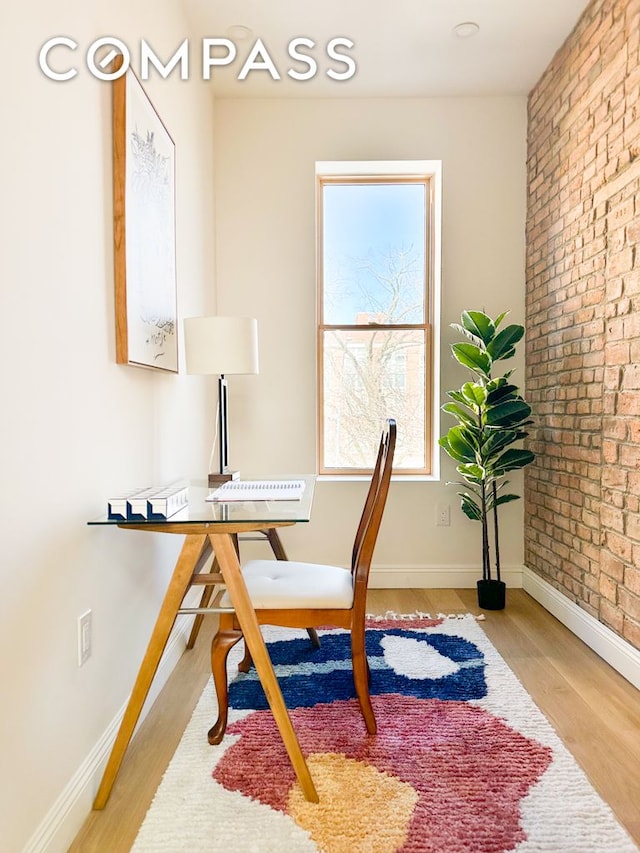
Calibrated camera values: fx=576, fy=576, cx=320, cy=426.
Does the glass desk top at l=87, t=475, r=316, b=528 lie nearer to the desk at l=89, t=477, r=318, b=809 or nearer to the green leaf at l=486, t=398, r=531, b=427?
the desk at l=89, t=477, r=318, b=809

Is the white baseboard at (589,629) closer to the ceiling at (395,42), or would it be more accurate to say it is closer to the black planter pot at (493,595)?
the black planter pot at (493,595)

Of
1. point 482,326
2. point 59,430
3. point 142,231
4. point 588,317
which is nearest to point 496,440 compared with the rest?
point 482,326

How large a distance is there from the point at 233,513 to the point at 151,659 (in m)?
0.44

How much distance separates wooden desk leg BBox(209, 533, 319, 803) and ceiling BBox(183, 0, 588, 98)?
8.03 ft

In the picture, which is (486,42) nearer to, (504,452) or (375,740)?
(504,452)

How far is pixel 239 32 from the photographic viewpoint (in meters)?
2.76

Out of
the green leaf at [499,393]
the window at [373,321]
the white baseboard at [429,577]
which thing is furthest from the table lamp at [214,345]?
the white baseboard at [429,577]

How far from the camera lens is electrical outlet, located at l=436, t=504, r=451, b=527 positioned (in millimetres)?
3289

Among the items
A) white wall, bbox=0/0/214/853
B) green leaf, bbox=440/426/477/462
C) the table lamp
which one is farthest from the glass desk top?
green leaf, bbox=440/426/477/462

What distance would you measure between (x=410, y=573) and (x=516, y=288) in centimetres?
173

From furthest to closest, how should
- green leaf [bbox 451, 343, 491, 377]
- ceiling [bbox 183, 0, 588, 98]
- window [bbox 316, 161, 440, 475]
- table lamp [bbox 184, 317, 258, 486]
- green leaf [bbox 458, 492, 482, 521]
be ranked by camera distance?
window [bbox 316, 161, 440, 475]
green leaf [bbox 458, 492, 482, 521]
green leaf [bbox 451, 343, 491, 377]
ceiling [bbox 183, 0, 588, 98]
table lamp [bbox 184, 317, 258, 486]

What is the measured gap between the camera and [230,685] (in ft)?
6.89

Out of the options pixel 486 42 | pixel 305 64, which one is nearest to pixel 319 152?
pixel 305 64

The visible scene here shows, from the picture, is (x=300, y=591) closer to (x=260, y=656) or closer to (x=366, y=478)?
(x=260, y=656)
